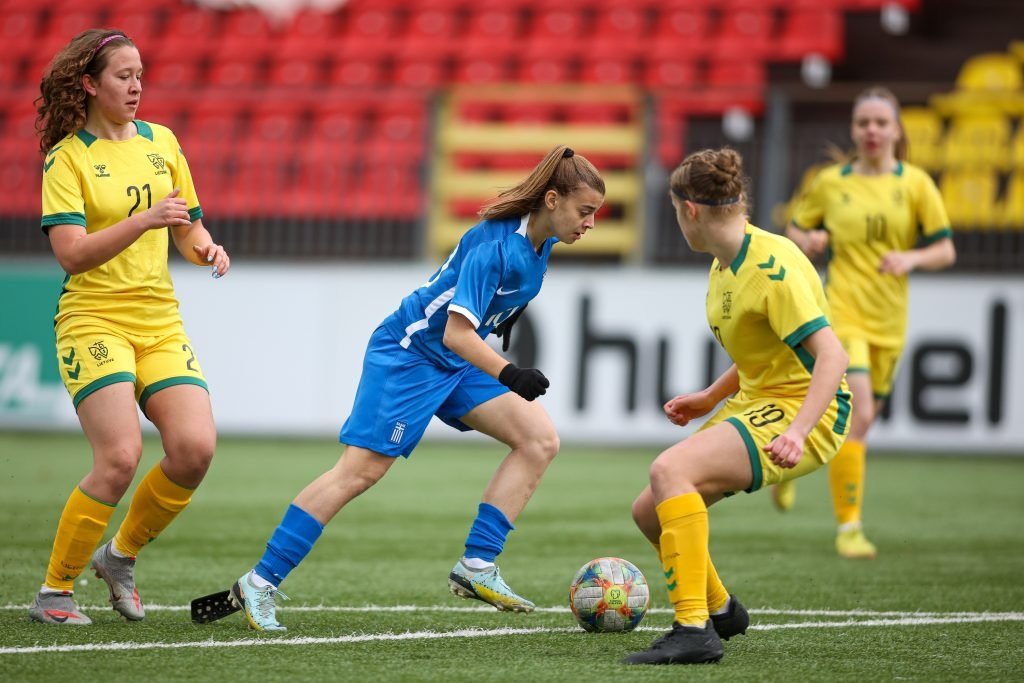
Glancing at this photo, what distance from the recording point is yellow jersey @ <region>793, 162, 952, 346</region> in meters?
7.79

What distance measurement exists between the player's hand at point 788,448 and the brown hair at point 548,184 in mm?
1168

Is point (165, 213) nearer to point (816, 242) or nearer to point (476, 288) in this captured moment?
point (476, 288)

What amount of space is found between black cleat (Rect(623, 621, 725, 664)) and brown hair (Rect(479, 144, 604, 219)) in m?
1.53

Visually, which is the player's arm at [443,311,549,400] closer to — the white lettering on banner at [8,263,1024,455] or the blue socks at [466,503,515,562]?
the blue socks at [466,503,515,562]

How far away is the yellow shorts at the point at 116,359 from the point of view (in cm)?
505

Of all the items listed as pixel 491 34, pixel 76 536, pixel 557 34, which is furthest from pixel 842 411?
pixel 491 34

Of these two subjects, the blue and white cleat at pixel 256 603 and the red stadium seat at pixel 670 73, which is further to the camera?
the red stadium seat at pixel 670 73

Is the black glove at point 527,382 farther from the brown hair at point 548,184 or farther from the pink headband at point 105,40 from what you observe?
the pink headband at point 105,40

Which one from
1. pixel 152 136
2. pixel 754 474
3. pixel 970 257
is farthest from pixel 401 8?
pixel 754 474

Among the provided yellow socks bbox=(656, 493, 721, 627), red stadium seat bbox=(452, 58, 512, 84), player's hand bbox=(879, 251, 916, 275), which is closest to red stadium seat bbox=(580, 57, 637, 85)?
red stadium seat bbox=(452, 58, 512, 84)

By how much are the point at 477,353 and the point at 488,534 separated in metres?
0.82

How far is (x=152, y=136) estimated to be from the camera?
213 inches

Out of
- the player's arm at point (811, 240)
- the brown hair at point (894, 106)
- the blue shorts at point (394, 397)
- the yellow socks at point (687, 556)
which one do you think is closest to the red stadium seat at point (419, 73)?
the brown hair at point (894, 106)

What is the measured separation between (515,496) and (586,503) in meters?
4.05
